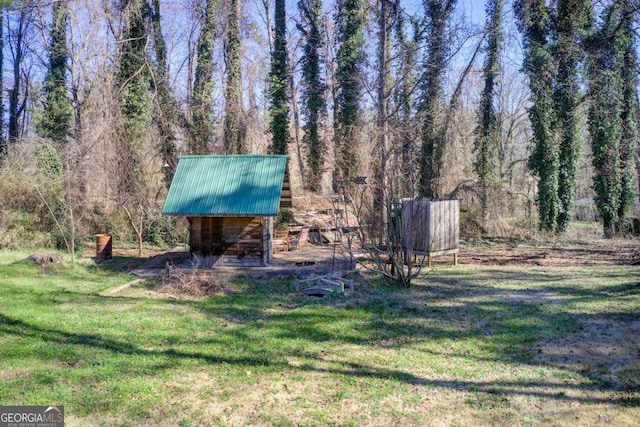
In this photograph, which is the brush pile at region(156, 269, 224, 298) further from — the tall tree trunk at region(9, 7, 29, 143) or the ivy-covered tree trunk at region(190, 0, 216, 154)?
the tall tree trunk at region(9, 7, 29, 143)

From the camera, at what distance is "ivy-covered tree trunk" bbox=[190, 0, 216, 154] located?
892 inches

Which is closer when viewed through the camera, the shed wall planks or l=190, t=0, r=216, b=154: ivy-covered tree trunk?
the shed wall planks

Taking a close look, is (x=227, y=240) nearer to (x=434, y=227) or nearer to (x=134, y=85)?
(x=434, y=227)

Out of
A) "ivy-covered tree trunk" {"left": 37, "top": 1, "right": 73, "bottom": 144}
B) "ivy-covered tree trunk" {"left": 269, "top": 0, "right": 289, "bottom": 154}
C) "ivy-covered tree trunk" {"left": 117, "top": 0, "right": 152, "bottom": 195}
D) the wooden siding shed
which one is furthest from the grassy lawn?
"ivy-covered tree trunk" {"left": 269, "top": 0, "right": 289, "bottom": 154}

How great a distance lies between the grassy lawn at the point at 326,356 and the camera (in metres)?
4.71

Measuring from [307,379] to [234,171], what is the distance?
903 cm

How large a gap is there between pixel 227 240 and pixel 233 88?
1327 cm

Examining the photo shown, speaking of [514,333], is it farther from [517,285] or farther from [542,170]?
[542,170]

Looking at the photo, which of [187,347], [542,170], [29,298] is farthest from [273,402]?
[542,170]

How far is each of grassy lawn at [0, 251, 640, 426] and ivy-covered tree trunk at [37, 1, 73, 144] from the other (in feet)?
41.1

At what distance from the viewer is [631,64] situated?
2009cm

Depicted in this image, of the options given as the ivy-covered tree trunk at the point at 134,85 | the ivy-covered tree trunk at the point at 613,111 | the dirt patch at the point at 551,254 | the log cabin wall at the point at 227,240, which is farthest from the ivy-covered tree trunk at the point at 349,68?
the ivy-covered tree trunk at the point at 613,111

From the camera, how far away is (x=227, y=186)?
1306 centimetres

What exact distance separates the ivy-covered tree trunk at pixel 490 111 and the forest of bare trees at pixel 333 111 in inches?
3.1
